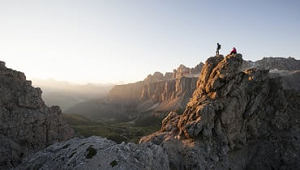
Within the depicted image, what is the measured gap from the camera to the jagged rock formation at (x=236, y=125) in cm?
4634

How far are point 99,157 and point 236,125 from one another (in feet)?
131

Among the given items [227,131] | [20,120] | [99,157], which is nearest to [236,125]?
[227,131]

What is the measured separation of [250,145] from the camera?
2116 inches

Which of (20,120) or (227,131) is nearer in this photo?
(227,131)

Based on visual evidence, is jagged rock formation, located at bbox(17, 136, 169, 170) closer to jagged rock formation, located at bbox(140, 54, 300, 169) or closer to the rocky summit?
the rocky summit

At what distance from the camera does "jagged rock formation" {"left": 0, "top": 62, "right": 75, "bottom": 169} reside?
151 ft

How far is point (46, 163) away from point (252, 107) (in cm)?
5510

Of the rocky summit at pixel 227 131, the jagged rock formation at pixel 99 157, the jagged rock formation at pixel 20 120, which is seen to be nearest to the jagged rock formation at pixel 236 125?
the rocky summit at pixel 227 131

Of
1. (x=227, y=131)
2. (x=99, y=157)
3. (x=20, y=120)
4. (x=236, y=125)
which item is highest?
(x=20, y=120)

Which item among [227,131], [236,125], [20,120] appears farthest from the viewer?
[20,120]

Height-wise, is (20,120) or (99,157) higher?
(20,120)

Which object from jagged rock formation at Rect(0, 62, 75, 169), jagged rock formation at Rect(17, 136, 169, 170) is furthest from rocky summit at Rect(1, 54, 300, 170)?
jagged rock formation at Rect(0, 62, 75, 169)

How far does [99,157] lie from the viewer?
107 ft

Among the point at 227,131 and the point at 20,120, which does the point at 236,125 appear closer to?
the point at 227,131
